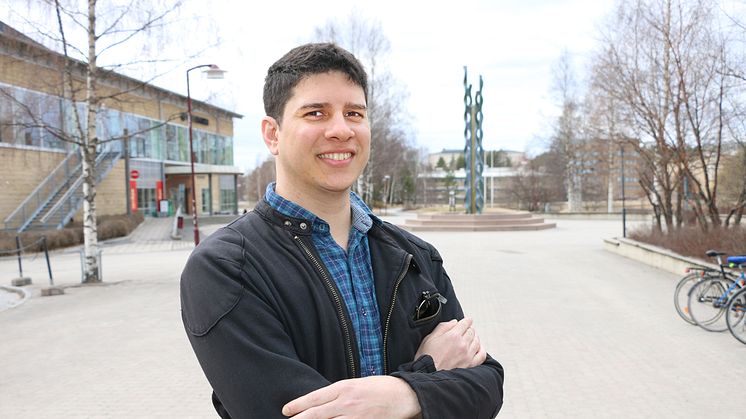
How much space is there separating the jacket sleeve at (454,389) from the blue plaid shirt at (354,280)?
0.37 feet

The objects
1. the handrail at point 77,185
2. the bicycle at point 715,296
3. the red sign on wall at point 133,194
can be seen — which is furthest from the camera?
the red sign on wall at point 133,194

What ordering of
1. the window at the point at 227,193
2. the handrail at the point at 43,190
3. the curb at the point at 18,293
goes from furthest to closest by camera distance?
the window at the point at 227,193
the handrail at the point at 43,190
the curb at the point at 18,293

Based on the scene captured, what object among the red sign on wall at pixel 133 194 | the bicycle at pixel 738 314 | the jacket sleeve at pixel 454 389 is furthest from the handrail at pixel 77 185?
the jacket sleeve at pixel 454 389

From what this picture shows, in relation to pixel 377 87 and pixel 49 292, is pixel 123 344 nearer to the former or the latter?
pixel 49 292

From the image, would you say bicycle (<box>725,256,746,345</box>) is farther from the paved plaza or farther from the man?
the man

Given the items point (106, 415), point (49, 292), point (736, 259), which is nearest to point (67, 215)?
point (49, 292)

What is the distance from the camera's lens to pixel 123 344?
25.4ft

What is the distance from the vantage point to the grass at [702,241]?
40.3 feet

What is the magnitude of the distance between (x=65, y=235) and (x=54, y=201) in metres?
5.66

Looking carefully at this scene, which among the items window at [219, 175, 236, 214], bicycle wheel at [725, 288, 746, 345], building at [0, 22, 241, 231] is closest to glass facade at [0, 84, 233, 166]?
building at [0, 22, 241, 231]

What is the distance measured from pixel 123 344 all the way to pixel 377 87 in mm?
31450

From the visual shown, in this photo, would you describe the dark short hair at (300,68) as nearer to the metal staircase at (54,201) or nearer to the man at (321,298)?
the man at (321,298)

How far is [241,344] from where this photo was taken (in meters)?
1.48

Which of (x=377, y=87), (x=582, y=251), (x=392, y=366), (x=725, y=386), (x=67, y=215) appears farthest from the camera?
(x=377, y=87)
